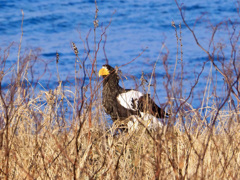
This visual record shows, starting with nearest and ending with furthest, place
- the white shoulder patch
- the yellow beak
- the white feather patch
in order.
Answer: the white feather patch, the white shoulder patch, the yellow beak

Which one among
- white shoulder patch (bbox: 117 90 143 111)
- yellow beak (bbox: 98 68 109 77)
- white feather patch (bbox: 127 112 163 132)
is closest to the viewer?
white feather patch (bbox: 127 112 163 132)

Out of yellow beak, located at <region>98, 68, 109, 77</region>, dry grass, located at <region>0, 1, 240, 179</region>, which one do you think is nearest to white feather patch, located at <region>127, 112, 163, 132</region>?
dry grass, located at <region>0, 1, 240, 179</region>

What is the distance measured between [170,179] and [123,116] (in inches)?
111

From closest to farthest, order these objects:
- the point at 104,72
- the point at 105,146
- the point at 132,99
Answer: the point at 105,146 < the point at 132,99 < the point at 104,72

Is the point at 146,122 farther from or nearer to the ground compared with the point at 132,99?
nearer to the ground

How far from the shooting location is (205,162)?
11.2 ft

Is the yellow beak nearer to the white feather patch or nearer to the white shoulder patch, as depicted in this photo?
the white shoulder patch

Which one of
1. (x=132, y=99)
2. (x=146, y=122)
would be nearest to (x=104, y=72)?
(x=132, y=99)

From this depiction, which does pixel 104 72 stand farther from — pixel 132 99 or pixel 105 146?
pixel 105 146

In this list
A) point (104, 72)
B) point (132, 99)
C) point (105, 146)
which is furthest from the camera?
point (104, 72)

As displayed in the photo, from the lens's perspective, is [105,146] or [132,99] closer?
[105,146]

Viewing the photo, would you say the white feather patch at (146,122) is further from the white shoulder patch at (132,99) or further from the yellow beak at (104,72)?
the yellow beak at (104,72)

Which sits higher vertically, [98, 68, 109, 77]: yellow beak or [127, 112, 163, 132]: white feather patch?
[98, 68, 109, 77]: yellow beak

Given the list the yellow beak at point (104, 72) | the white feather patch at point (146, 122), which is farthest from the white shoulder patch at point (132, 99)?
the white feather patch at point (146, 122)
